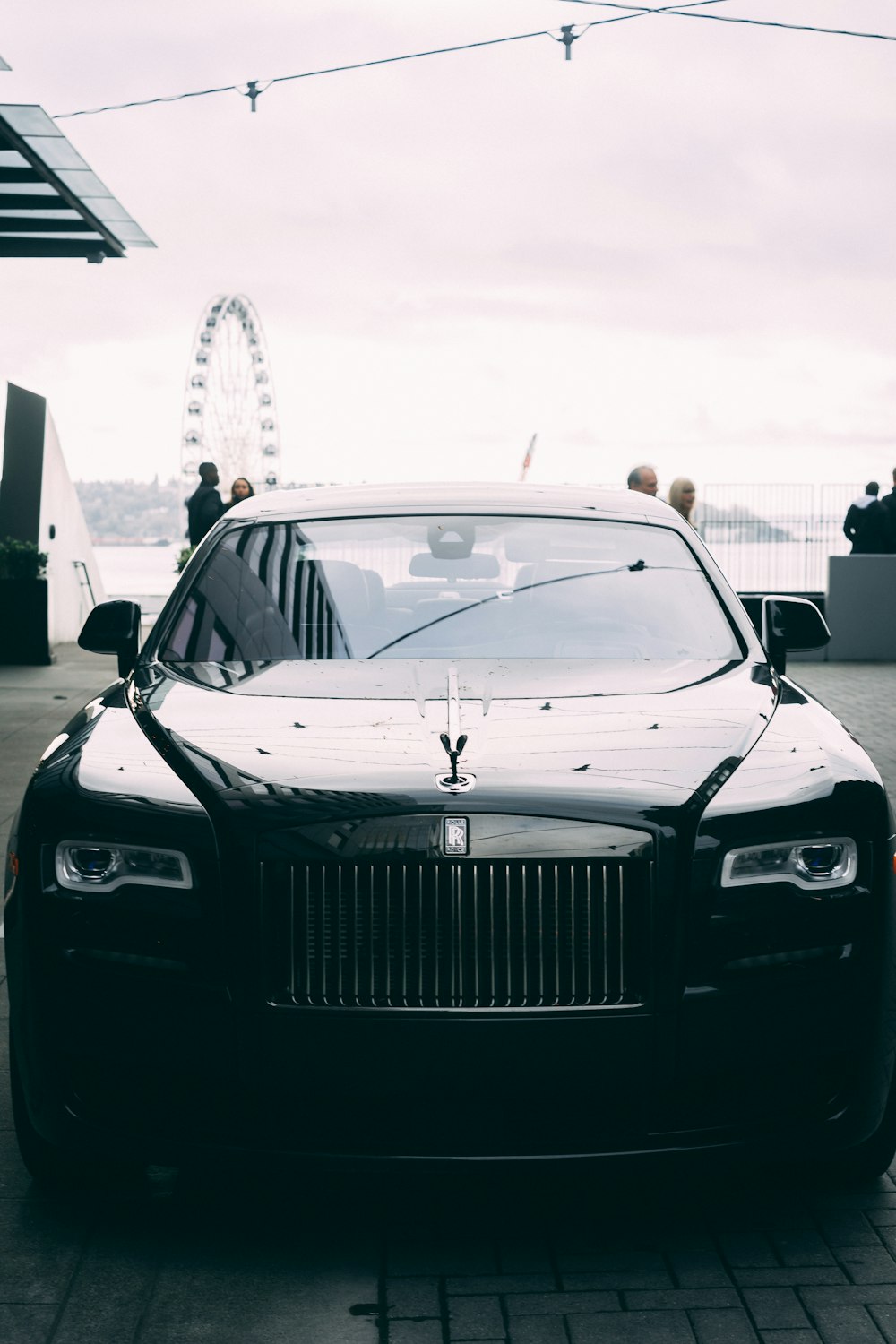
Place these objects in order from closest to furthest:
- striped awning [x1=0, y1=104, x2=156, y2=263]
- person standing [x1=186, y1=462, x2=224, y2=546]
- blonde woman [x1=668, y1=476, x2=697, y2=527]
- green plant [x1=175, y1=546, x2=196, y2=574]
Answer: striped awning [x1=0, y1=104, x2=156, y2=263], blonde woman [x1=668, y1=476, x2=697, y2=527], person standing [x1=186, y1=462, x2=224, y2=546], green plant [x1=175, y1=546, x2=196, y2=574]

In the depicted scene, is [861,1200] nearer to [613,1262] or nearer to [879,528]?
[613,1262]

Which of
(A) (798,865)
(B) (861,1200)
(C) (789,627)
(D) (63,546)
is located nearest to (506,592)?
(C) (789,627)

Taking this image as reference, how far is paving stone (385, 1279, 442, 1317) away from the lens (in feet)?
9.21

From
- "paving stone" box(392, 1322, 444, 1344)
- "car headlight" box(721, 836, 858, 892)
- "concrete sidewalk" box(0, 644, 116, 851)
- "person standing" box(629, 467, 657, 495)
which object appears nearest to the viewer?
"paving stone" box(392, 1322, 444, 1344)

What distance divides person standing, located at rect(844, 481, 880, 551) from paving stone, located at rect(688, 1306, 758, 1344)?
1750cm

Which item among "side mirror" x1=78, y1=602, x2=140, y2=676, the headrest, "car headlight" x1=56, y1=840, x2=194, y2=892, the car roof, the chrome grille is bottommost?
the chrome grille

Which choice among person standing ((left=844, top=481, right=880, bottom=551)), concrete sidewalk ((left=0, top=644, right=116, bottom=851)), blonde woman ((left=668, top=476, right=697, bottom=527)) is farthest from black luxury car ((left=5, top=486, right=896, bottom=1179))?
person standing ((left=844, top=481, right=880, bottom=551))

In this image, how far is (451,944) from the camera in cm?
284

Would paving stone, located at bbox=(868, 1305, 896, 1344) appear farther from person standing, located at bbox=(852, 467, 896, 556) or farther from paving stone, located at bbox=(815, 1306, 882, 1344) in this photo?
person standing, located at bbox=(852, 467, 896, 556)

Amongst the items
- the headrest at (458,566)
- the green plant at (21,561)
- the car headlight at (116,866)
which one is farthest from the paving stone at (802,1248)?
the green plant at (21,561)

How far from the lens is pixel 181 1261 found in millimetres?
3021

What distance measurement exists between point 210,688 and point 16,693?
9.96 metres

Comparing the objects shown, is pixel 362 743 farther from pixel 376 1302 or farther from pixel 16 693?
pixel 16 693

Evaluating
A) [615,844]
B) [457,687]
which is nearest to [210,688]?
[457,687]
